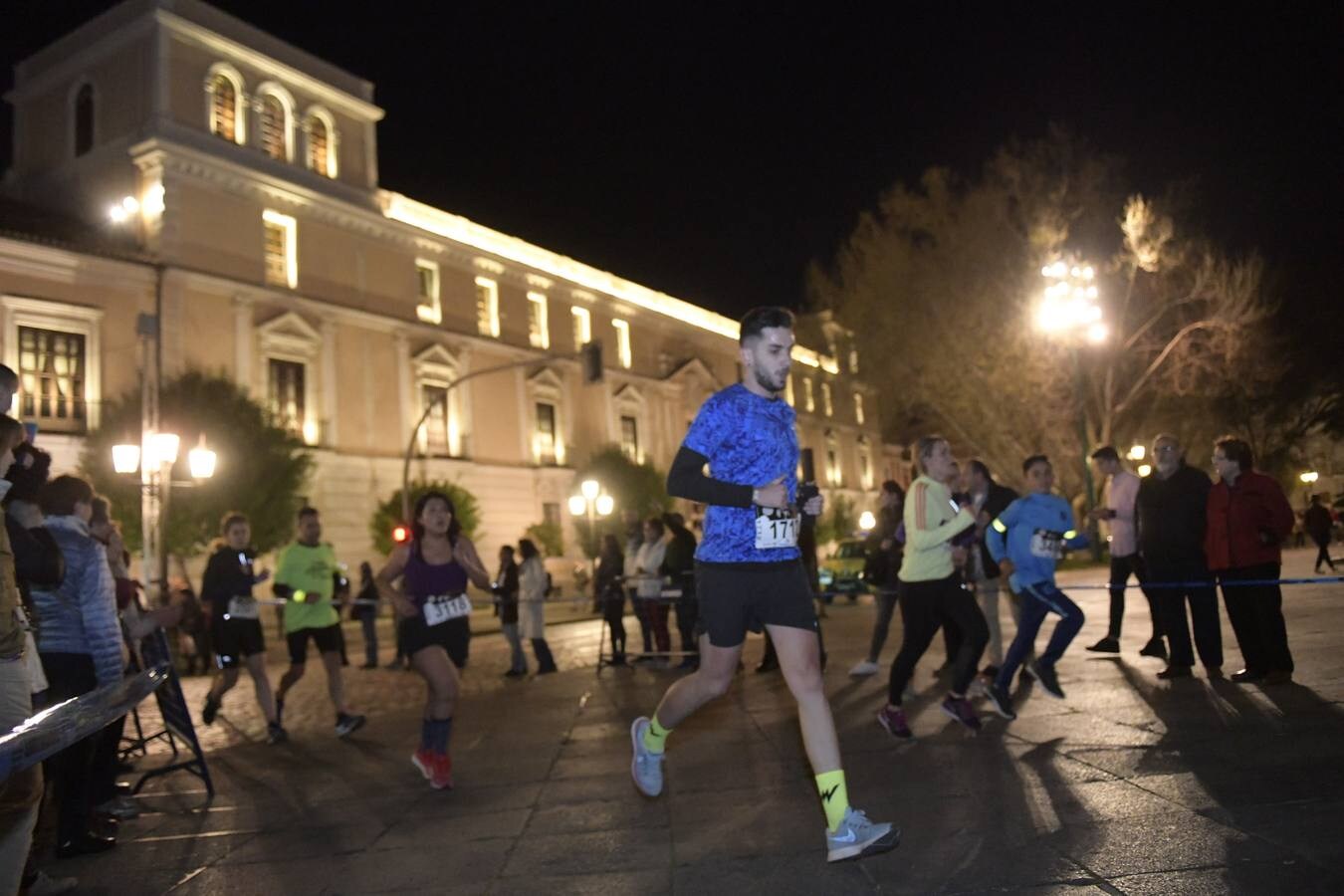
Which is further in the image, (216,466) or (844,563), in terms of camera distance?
(844,563)

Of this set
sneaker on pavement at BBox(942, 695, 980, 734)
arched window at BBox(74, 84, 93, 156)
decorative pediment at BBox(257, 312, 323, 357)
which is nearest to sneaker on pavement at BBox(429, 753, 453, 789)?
sneaker on pavement at BBox(942, 695, 980, 734)

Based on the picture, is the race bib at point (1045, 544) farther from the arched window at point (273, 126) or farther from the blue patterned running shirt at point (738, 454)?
the arched window at point (273, 126)

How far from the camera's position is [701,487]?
13.3 feet

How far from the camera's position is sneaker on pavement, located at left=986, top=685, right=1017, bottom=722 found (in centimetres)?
655

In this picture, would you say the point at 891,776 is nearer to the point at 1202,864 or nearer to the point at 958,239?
the point at 1202,864

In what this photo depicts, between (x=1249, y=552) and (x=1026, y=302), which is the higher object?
(x=1026, y=302)

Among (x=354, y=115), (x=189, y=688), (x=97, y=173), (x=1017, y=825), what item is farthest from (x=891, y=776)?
(x=354, y=115)

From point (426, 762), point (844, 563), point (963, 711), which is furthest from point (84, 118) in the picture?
point (963, 711)

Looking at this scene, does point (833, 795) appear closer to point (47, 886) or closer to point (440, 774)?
point (440, 774)

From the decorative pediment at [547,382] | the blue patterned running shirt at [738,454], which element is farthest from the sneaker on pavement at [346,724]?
the decorative pediment at [547,382]

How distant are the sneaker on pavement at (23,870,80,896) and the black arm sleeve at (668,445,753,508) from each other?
3.02 m

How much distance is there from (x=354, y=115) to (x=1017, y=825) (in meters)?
35.6

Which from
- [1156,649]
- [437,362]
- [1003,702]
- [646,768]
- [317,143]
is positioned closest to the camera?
[646,768]

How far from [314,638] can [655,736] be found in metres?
4.85
